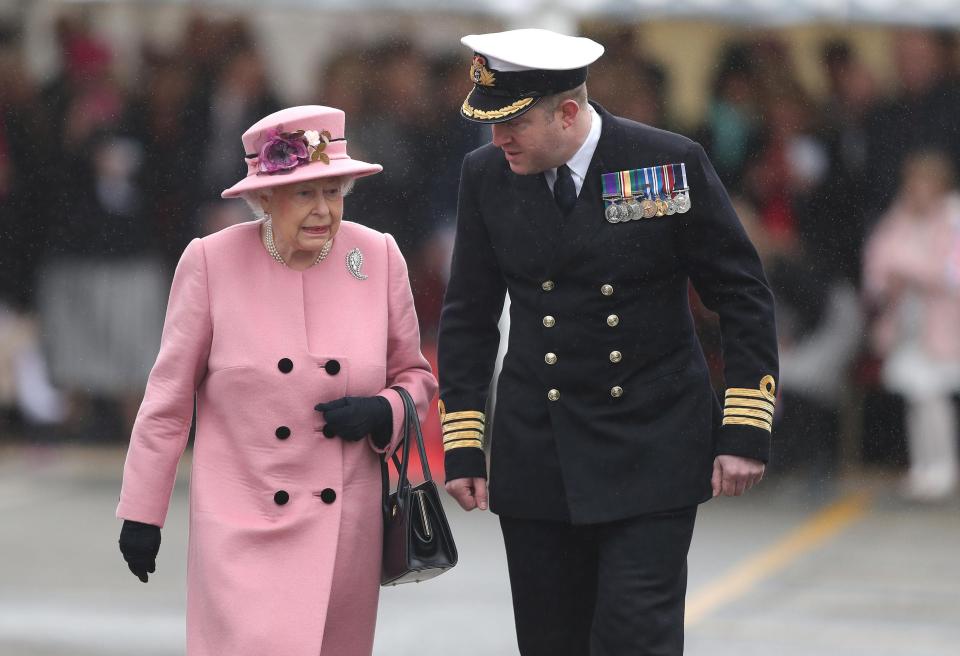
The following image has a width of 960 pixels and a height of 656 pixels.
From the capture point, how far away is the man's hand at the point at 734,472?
4781mm

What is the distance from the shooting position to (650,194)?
4762mm

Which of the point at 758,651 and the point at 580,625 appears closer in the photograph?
the point at 580,625

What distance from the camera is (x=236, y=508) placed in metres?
4.80

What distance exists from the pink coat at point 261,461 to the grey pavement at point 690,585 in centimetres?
260

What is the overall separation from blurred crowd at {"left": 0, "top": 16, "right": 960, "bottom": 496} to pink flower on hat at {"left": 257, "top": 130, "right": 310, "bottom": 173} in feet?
18.8

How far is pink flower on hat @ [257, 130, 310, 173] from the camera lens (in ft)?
15.6

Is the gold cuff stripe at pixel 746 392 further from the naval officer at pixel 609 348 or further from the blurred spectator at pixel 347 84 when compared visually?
the blurred spectator at pixel 347 84

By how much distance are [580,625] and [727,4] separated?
20.0ft

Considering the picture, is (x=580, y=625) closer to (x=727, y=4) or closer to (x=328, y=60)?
(x=727, y=4)

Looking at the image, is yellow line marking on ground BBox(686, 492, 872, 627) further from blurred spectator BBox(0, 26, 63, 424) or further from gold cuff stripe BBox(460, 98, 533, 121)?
blurred spectator BBox(0, 26, 63, 424)

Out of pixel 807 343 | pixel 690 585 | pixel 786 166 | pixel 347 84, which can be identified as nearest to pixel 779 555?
pixel 690 585

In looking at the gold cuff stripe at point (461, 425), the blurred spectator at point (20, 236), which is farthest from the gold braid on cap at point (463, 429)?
the blurred spectator at point (20, 236)

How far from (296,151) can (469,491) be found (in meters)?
0.90

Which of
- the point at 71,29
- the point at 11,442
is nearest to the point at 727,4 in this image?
the point at 71,29
